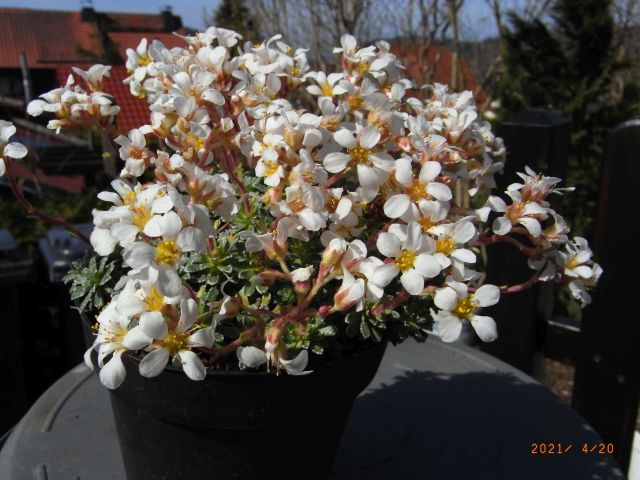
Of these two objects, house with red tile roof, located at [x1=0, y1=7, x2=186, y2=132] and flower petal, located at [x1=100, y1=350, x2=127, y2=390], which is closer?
flower petal, located at [x1=100, y1=350, x2=127, y2=390]

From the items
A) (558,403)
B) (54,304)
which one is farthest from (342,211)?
(54,304)

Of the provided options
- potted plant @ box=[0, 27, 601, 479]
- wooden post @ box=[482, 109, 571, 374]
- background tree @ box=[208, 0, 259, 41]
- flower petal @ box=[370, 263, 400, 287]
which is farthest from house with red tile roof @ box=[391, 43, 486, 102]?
flower petal @ box=[370, 263, 400, 287]

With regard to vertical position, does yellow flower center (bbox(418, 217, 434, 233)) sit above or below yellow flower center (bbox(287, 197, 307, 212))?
below

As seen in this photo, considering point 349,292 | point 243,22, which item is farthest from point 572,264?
point 243,22

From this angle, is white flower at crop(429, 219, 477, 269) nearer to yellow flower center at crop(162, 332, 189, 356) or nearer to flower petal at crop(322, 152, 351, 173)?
flower petal at crop(322, 152, 351, 173)

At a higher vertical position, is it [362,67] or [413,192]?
[362,67]

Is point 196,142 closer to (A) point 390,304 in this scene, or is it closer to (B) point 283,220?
(B) point 283,220

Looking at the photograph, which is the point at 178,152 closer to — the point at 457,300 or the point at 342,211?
the point at 342,211
